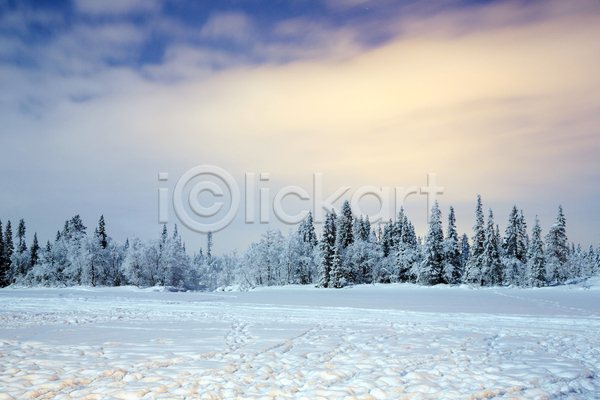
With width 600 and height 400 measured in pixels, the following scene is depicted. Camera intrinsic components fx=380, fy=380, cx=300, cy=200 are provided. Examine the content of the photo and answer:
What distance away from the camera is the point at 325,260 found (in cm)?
5700

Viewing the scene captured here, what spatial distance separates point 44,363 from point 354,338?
7.45m

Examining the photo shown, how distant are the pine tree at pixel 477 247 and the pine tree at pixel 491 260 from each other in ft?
3.42

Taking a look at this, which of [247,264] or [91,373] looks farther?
[247,264]

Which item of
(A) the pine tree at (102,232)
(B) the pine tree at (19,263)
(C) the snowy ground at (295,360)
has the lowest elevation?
(B) the pine tree at (19,263)

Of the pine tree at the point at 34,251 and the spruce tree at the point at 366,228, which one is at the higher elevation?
the spruce tree at the point at 366,228

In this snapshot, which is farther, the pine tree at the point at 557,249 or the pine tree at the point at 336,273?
the pine tree at the point at 557,249

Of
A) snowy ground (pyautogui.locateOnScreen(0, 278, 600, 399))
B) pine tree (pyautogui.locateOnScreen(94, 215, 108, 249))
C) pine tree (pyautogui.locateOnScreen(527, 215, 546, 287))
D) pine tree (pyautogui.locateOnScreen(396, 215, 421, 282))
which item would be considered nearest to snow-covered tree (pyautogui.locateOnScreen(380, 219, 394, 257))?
pine tree (pyautogui.locateOnScreen(396, 215, 421, 282))

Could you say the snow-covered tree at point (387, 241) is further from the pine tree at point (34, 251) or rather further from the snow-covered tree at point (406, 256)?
the pine tree at point (34, 251)

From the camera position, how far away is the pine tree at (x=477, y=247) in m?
59.2

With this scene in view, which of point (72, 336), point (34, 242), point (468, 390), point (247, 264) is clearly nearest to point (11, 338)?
point (72, 336)

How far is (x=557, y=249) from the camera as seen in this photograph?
59375 mm

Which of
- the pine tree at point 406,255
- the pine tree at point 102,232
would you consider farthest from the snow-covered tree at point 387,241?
the pine tree at point 102,232

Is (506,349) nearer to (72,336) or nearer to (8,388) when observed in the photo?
(8,388)

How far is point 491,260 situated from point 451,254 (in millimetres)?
5745
